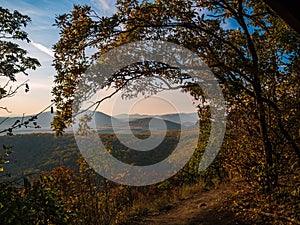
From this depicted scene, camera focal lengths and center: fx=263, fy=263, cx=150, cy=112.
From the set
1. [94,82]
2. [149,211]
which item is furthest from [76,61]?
[149,211]

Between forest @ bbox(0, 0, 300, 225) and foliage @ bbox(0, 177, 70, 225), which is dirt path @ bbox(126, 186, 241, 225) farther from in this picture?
foliage @ bbox(0, 177, 70, 225)

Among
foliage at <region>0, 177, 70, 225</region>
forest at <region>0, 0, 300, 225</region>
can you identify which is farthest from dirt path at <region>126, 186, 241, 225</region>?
foliage at <region>0, 177, 70, 225</region>

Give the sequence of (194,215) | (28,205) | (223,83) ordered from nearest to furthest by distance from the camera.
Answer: (28,205)
(223,83)
(194,215)

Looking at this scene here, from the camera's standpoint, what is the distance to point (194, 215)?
804 cm

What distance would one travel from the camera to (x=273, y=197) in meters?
4.20

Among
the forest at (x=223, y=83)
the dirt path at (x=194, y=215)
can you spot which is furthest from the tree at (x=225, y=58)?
the dirt path at (x=194, y=215)

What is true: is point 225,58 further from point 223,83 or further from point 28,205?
point 28,205

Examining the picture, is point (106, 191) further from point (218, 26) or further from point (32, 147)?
point (32, 147)

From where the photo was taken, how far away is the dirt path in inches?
283

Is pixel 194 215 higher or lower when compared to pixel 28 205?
lower

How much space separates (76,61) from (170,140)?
63166mm

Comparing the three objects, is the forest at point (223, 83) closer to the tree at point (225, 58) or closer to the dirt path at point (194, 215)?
the tree at point (225, 58)

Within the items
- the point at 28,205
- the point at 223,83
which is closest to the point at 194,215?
the point at 223,83

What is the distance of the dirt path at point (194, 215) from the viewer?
7.20 m
